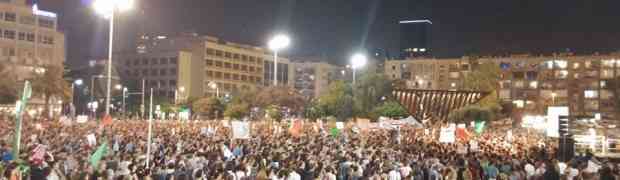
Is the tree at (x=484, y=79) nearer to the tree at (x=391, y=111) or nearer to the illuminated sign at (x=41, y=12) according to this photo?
the tree at (x=391, y=111)

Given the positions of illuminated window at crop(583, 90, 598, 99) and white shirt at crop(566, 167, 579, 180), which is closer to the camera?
white shirt at crop(566, 167, 579, 180)

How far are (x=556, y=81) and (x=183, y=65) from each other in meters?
64.6

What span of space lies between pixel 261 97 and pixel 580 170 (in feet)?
187

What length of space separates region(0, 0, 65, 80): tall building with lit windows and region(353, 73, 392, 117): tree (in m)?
40.1

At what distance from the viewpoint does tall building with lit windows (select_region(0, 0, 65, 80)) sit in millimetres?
86750

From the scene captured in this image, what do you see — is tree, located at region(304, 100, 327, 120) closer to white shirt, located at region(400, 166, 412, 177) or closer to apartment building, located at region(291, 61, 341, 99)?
white shirt, located at region(400, 166, 412, 177)

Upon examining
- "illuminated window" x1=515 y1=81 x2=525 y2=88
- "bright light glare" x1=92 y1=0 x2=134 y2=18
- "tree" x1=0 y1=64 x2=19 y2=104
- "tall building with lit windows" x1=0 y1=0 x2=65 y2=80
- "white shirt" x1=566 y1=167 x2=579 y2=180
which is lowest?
"white shirt" x1=566 y1=167 x2=579 y2=180

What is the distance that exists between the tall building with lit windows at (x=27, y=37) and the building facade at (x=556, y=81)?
5296 cm

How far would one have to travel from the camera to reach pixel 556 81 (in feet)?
358

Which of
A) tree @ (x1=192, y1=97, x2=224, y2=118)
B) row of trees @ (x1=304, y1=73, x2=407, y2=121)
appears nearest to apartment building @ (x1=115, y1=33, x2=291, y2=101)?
tree @ (x1=192, y1=97, x2=224, y2=118)

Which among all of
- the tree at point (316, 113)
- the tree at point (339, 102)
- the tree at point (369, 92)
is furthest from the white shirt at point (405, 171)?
the tree at point (369, 92)

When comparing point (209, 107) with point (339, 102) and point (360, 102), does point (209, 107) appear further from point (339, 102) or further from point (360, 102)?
point (360, 102)

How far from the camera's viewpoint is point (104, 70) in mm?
118812

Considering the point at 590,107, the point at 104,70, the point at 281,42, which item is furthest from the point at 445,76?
the point at 281,42
